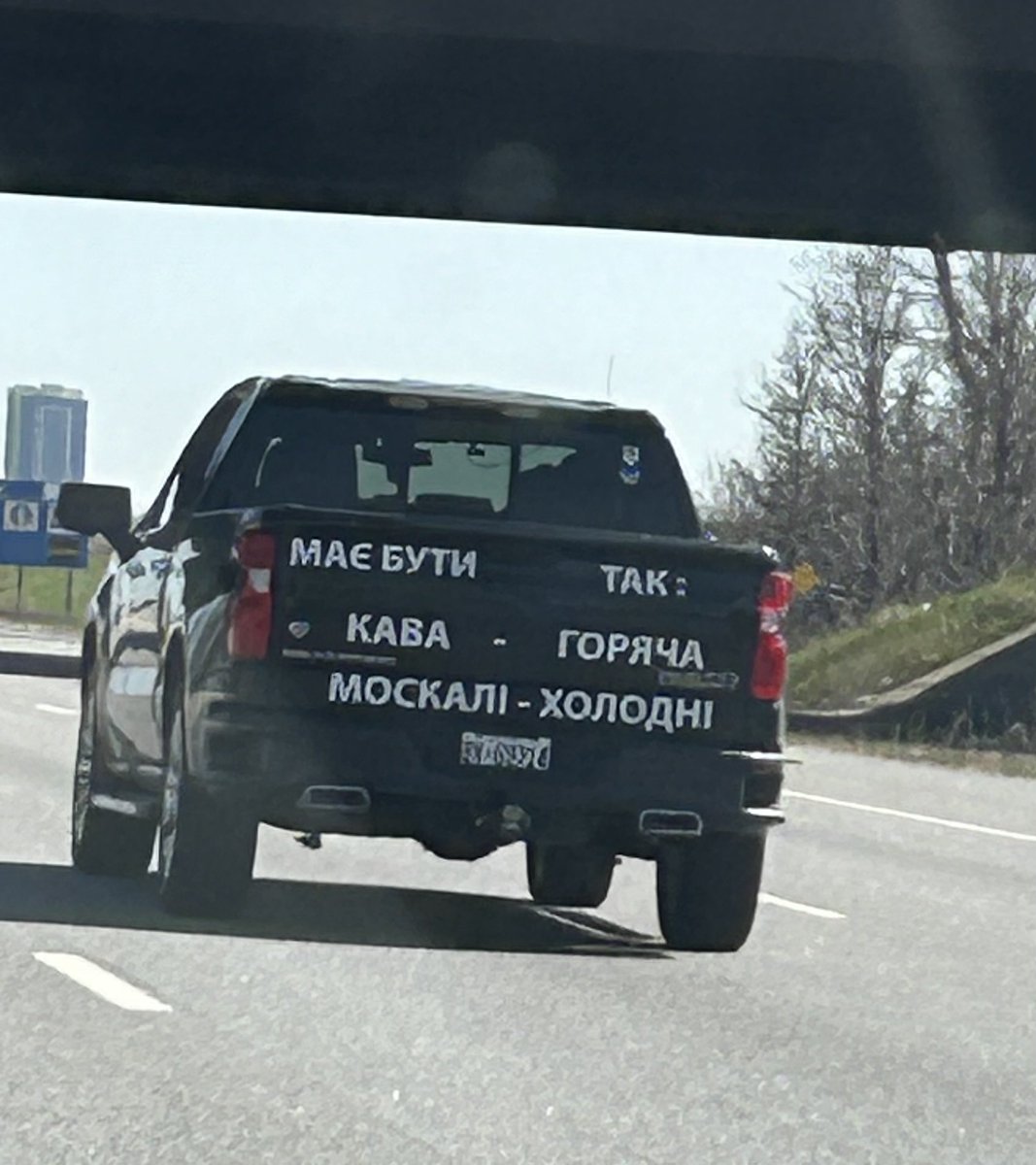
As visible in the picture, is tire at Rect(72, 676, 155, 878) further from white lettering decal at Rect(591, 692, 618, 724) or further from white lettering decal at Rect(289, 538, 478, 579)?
white lettering decal at Rect(591, 692, 618, 724)

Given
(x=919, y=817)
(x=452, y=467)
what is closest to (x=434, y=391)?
(x=452, y=467)

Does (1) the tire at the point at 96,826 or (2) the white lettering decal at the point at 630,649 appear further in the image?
(1) the tire at the point at 96,826

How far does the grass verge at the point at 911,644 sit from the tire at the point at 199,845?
1105 inches

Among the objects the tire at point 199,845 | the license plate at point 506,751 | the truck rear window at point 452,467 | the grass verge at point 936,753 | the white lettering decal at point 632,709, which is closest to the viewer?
the license plate at point 506,751

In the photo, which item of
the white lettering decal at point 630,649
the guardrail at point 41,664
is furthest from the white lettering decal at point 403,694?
the guardrail at point 41,664

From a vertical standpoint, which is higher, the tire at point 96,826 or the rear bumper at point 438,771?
the rear bumper at point 438,771

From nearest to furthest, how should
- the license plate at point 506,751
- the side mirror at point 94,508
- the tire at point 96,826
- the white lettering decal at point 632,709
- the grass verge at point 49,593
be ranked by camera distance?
the license plate at point 506,751 < the white lettering decal at point 632,709 < the side mirror at point 94,508 < the tire at point 96,826 < the grass verge at point 49,593

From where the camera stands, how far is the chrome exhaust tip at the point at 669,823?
11820 millimetres

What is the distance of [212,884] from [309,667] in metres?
1.16

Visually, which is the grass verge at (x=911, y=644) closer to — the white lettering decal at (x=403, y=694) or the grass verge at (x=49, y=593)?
the white lettering decal at (x=403, y=694)

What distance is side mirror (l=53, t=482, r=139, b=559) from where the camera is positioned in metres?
13.2

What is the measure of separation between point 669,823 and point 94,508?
2.98 metres

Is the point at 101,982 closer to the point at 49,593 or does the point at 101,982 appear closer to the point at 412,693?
the point at 412,693

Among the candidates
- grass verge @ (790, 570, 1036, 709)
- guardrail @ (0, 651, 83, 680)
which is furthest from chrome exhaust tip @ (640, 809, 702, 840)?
guardrail @ (0, 651, 83, 680)
